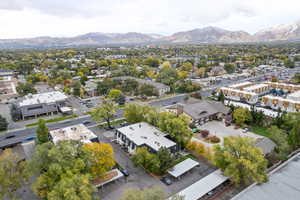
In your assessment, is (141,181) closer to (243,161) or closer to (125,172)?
(125,172)

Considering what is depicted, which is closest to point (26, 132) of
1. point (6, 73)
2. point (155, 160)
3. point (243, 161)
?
point (155, 160)

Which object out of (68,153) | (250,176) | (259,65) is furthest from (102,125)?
(259,65)

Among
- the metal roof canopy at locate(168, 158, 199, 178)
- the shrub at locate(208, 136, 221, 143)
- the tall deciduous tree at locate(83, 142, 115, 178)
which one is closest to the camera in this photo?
the tall deciduous tree at locate(83, 142, 115, 178)

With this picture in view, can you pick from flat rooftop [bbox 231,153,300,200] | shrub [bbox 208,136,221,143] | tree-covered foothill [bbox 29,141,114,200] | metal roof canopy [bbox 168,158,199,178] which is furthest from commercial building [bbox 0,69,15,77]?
flat rooftop [bbox 231,153,300,200]

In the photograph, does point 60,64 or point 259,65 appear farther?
point 259,65

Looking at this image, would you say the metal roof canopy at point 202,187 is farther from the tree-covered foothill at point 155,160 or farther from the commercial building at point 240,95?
the commercial building at point 240,95

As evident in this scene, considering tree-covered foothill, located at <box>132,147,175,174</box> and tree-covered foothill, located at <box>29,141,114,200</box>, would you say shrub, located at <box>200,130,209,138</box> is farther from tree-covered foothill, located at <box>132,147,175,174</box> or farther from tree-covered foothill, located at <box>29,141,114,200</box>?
tree-covered foothill, located at <box>29,141,114,200</box>

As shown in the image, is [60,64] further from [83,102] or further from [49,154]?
[49,154]
